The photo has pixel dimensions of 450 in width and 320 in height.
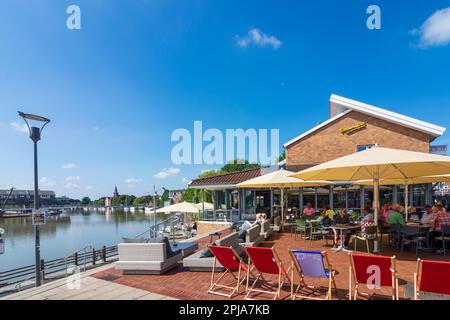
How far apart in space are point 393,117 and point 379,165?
12440 mm

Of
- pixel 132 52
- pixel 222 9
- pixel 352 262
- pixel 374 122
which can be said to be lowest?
pixel 352 262

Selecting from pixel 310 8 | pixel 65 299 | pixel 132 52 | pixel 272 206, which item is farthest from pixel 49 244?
pixel 310 8

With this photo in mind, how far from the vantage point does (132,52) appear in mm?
9930

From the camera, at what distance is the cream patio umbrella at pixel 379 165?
5.45 m

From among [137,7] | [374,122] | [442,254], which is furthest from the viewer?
[374,122]

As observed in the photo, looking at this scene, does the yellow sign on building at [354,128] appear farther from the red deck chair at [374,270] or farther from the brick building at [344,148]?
the red deck chair at [374,270]

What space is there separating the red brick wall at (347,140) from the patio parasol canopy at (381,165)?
34.2 feet

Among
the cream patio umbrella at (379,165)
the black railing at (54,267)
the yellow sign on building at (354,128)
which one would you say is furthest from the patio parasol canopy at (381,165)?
the yellow sign on building at (354,128)

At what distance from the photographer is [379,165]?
6.91 m

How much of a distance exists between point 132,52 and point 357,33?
10731mm

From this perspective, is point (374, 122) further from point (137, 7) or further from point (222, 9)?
point (137, 7)

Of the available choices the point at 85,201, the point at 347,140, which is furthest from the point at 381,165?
the point at 85,201

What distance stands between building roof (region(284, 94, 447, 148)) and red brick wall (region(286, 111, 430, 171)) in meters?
0.27
